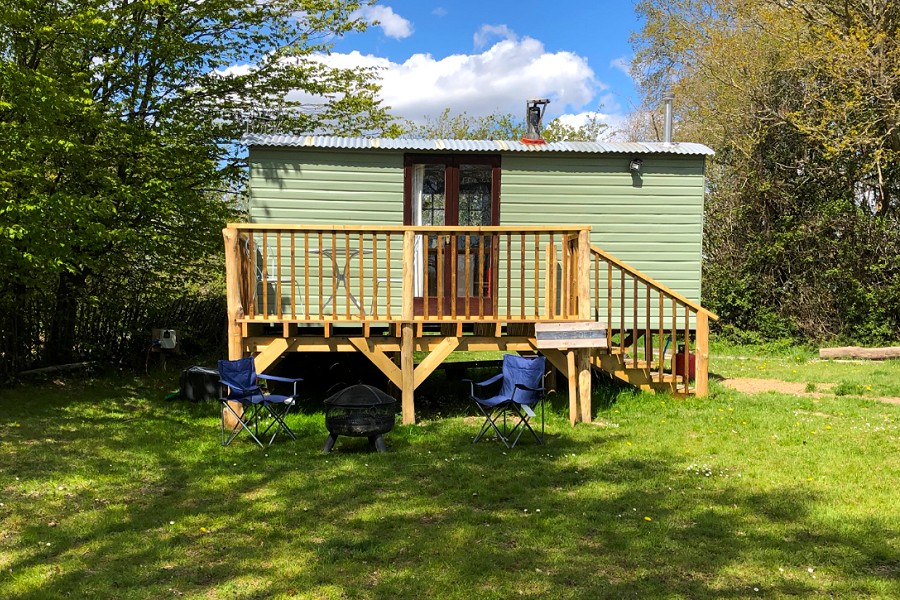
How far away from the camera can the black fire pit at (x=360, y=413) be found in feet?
18.1

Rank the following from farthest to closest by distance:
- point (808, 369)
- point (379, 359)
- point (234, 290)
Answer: point (808, 369), point (379, 359), point (234, 290)

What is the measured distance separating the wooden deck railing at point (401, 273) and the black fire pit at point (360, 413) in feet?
3.70

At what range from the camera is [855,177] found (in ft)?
43.0

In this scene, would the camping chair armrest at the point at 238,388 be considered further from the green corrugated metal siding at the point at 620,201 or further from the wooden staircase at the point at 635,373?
the green corrugated metal siding at the point at 620,201

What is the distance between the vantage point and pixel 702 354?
718 centimetres

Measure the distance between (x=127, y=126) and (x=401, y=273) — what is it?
450 cm

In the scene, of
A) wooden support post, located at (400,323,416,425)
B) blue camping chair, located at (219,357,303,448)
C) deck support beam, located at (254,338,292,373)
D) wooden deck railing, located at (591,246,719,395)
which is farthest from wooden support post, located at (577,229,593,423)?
deck support beam, located at (254,338,292,373)

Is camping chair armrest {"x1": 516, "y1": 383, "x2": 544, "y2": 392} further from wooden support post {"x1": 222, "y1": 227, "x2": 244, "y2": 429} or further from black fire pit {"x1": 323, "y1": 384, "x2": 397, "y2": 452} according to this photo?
wooden support post {"x1": 222, "y1": 227, "x2": 244, "y2": 429}

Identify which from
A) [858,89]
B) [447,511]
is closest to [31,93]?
[447,511]

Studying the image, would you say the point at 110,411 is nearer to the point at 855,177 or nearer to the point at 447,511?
the point at 447,511

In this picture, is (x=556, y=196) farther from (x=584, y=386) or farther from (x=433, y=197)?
(x=584, y=386)

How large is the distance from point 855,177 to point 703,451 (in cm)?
1023

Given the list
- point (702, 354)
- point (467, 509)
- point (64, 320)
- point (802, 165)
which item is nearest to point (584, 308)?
point (702, 354)

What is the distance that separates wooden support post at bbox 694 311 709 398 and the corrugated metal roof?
7.38 ft
